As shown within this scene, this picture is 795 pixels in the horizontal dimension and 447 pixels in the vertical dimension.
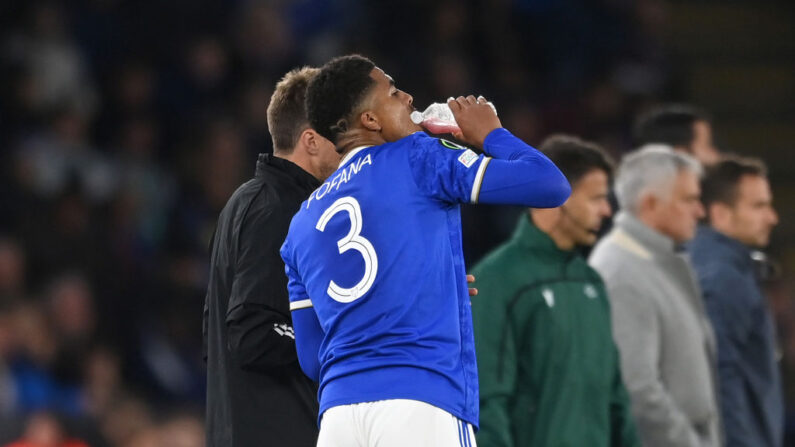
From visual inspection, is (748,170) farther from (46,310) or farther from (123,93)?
(123,93)

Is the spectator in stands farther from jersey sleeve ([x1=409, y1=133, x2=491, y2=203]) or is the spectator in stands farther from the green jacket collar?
jersey sleeve ([x1=409, y1=133, x2=491, y2=203])

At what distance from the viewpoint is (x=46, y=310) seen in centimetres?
809

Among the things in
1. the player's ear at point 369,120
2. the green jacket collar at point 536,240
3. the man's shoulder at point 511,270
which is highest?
the player's ear at point 369,120

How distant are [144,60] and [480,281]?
Result: 5.23 meters

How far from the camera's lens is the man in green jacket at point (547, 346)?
500 cm

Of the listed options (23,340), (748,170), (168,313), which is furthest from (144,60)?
(748,170)

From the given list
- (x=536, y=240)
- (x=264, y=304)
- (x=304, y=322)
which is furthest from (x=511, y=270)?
(x=304, y=322)

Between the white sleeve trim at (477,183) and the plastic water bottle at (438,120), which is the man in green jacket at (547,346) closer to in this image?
the plastic water bottle at (438,120)

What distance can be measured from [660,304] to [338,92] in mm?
2389

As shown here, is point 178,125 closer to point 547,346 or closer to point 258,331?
point 547,346

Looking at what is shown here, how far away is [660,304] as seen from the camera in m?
5.65

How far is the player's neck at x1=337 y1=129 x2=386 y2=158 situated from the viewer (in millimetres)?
3725

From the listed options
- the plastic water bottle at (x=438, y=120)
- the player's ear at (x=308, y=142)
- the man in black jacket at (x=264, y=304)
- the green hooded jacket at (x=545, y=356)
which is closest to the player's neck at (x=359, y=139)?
the plastic water bottle at (x=438, y=120)

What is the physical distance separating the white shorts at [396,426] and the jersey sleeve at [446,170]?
0.54 meters
